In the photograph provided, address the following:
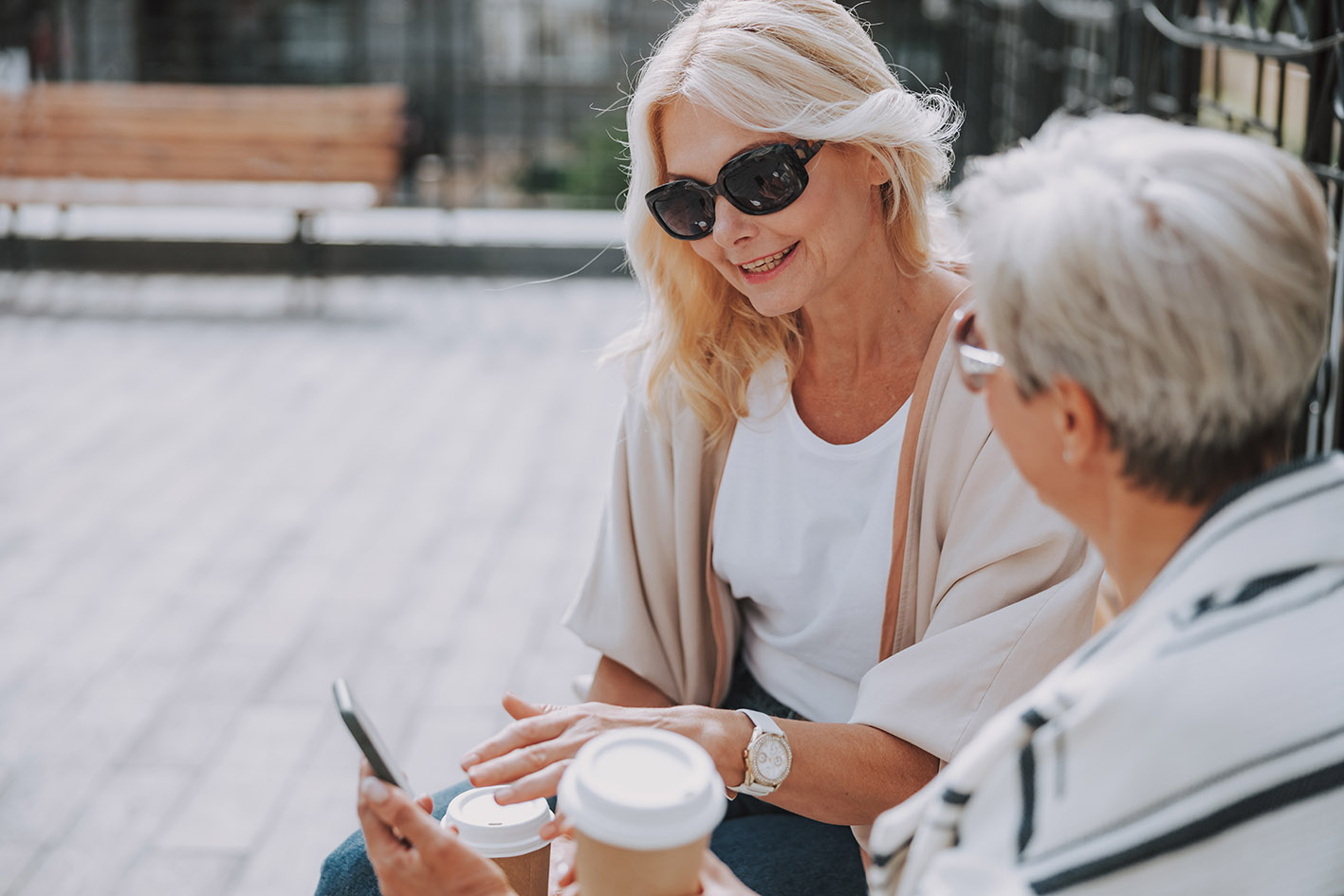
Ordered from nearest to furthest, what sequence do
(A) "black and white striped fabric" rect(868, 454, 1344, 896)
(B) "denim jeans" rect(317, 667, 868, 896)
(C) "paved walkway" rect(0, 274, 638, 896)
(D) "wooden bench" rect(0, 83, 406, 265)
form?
(A) "black and white striped fabric" rect(868, 454, 1344, 896)
(B) "denim jeans" rect(317, 667, 868, 896)
(C) "paved walkway" rect(0, 274, 638, 896)
(D) "wooden bench" rect(0, 83, 406, 265)

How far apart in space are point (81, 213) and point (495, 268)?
9.16 ft

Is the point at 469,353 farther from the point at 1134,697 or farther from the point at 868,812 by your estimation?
the point at 1134,697

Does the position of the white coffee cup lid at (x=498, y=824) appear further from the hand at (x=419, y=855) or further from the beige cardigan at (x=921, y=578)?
the beige cardigan at (x=921, y=578)

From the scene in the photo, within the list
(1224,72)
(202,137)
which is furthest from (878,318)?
(202,137)

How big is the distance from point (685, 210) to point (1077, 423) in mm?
891

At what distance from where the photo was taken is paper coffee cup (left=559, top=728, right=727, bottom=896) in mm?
1042

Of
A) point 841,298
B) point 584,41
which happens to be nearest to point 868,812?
point 841,298

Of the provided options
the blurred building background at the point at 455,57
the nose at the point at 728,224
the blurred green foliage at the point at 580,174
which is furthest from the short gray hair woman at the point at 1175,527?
the blurred green foliage at the point at 580,174

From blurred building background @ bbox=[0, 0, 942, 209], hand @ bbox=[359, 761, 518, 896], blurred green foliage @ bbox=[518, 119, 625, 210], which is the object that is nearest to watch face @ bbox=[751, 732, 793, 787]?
hand @ bbox=[359, 761, 518, 896]

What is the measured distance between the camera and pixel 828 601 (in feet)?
6.09

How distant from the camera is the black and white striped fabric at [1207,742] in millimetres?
941

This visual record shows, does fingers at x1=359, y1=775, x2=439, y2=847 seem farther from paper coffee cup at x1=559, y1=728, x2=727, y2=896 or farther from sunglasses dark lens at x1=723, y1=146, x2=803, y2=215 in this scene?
sunglasses dark lens at x1=723, y1=146, x2=803, y2=215

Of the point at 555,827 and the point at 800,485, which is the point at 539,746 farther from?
the point at 800,485

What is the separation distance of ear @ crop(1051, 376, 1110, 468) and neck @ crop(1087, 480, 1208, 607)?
0.04 m
